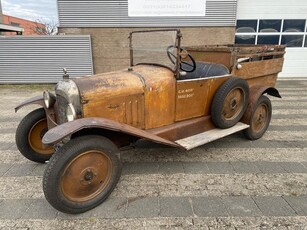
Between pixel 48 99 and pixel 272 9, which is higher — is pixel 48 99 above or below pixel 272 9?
A: below

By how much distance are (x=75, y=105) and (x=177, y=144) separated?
1440 mm

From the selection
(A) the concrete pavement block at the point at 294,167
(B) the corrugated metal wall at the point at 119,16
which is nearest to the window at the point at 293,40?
(B) the corrugated metal wall at the point at 119,16

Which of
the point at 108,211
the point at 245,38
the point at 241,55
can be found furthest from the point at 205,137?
the point at 245,38

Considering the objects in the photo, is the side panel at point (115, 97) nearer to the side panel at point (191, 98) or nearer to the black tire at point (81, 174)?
the black tire at point (81, 174)

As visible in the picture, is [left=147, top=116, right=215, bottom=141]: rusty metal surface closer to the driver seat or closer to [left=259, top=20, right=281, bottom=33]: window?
the driver seat

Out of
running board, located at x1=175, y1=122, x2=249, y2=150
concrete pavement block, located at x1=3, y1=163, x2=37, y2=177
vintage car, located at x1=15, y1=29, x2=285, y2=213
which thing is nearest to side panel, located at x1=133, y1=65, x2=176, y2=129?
vintage car, located at x1=15, y1=29, x2=285, y2=213

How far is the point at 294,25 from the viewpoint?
450 inches

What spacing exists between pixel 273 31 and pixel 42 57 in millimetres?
10615

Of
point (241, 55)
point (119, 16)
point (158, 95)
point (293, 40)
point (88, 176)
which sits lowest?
point (88, 176)

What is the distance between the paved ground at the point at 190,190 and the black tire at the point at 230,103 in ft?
1.77

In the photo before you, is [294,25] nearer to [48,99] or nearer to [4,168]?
[48,99]

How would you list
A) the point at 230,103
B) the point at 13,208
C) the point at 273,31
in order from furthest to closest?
the point at 273,31 → the point at 230,103 → the point at 13,208

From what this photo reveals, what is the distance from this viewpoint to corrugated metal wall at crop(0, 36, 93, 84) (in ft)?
34.0

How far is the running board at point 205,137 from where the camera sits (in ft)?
11.6
